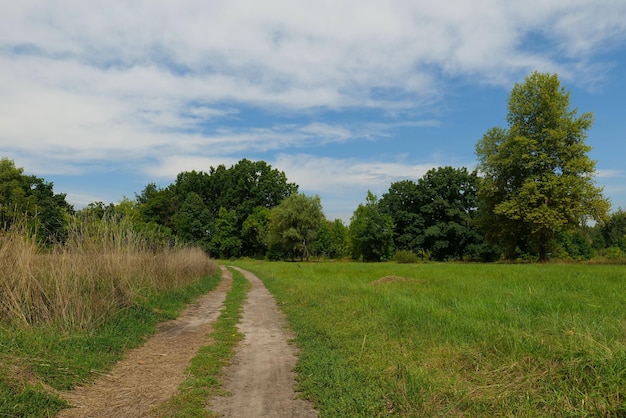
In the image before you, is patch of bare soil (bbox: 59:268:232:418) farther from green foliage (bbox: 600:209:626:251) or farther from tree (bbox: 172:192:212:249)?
green foliage (bbox: 600:209:626:251)

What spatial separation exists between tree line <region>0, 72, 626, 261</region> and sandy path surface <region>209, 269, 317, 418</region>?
5.78m

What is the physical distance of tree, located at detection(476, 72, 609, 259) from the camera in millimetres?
31797

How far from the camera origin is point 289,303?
14.2 meters

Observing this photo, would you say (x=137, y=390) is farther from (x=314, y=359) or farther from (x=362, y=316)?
(x=362, y=316)

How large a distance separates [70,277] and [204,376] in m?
4.59

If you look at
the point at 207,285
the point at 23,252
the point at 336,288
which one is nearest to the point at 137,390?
the point at 23,252

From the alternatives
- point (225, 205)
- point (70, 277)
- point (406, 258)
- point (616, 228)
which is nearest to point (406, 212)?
point (406, 258)

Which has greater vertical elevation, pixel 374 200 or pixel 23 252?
pixel 374 200

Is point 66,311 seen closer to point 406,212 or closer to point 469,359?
point 469,359

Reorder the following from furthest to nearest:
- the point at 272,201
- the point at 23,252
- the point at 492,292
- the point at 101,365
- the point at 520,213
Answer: the point at 272,201 < the point at 520,213 < the point at 492,292 < the point at 23,252 < the point at 101,365

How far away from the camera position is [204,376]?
19.5 feet

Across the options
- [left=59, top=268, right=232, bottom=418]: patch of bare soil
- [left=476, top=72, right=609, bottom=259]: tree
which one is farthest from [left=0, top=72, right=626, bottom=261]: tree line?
[left=59, top=268, right=232, bottom=418]: patch of bare soil

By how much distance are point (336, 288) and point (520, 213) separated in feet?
81.9

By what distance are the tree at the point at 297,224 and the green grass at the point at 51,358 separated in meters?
49.5
